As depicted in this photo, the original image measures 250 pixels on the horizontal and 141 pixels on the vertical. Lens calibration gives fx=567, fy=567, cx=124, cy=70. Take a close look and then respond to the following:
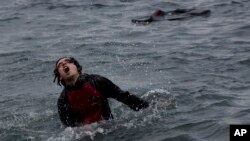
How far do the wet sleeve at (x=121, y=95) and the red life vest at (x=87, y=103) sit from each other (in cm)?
15

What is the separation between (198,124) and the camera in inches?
317

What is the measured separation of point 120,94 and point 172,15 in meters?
9.07

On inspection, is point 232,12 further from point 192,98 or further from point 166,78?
point 192,98

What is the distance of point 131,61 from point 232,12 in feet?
16.7

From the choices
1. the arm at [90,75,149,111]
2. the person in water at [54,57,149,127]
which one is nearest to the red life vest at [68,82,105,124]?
the person in water at [54,57,149,127]

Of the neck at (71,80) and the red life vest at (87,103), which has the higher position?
the neck at (71,80)

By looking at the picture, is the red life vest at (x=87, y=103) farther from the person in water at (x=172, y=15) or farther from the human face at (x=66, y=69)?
the person in water at (x=172, y=15)

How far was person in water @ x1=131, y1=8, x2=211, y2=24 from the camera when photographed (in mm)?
16016

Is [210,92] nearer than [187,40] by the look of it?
Yes

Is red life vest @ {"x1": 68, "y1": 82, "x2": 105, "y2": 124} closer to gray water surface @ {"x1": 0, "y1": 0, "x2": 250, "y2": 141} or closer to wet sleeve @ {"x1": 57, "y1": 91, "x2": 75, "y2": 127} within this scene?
wet sleeve @ {"x1": 57, "y1": 91, "x2": 75, "y2": 127}

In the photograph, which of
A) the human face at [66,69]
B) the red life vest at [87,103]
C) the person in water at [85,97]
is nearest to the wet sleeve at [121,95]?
the person in water at [85,97]

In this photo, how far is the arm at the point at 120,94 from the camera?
779cm

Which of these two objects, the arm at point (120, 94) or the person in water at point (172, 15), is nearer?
the arm at point (120, 94)

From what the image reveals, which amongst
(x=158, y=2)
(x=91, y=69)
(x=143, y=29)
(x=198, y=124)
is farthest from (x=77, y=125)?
(x=158, y=2)
